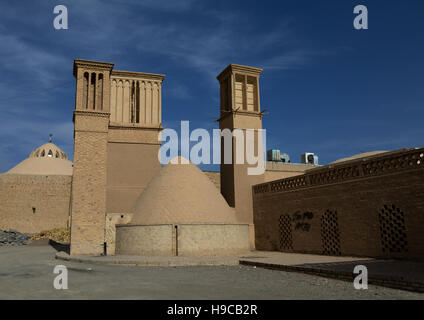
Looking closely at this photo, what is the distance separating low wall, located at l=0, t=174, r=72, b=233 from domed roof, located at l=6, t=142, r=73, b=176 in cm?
906

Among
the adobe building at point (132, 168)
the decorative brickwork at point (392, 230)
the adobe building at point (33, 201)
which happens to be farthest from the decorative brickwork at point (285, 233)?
the adobe building at point (33, 201)

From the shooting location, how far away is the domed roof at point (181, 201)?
16.6m

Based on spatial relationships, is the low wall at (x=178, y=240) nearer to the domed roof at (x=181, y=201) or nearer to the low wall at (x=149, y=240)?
the low wall at (x=149, y=240)

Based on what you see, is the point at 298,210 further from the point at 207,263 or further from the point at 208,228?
the point at 207,263

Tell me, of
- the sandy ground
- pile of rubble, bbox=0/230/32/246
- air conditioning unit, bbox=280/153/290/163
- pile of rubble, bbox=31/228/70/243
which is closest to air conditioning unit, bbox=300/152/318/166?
air conditioning unit, bbox=280/153/290/163

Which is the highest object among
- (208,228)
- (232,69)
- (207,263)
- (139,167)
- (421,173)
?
(232,69)

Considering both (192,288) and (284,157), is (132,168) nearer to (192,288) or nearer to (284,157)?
(192,288)

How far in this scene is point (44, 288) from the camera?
740cm

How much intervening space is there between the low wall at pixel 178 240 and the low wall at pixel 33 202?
1727 cm

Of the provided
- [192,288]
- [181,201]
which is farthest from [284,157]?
[192,288]

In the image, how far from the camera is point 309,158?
39500 mm
